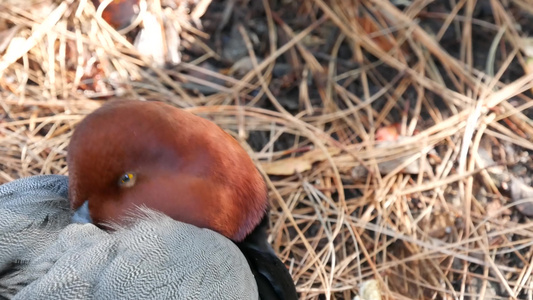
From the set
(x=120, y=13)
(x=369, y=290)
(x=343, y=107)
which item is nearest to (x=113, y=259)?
(x=369, y=290)

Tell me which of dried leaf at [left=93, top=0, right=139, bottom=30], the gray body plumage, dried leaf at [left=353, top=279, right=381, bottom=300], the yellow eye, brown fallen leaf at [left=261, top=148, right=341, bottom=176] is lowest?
dried leaf at [left=353, top=279, right=381, bottom=300]

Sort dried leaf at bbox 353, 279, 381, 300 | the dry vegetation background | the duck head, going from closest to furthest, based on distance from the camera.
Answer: the duck head, dried leaf at bbox 353, 279, 381, 300, the dry vegetation background

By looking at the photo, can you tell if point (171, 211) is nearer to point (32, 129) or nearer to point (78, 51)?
point (32, 129)

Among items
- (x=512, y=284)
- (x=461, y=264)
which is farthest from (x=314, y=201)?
(x=512, y=284)

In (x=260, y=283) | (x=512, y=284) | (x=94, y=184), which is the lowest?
(x=512, y=284)

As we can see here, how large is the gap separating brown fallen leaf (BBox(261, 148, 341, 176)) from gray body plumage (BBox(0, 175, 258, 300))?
824 mm

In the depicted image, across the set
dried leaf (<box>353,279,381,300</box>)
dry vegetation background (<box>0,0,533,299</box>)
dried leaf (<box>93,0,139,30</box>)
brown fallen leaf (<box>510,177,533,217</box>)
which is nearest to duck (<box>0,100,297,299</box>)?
dried leaf (<box>353,279,381,300</box>)

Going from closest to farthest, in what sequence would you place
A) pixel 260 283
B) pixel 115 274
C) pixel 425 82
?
pixel 115 274 → pixel 260 283 → pixel 425 82

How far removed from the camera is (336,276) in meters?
2.07

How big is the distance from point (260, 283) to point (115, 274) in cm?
51

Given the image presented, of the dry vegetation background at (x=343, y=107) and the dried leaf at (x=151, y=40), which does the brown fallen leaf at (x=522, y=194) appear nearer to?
the dry vegetation background at (x=343, y=107)

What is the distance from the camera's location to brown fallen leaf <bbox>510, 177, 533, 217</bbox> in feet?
7.16

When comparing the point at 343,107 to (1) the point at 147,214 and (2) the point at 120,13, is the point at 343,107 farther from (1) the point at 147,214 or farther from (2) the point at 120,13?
(1) the point at 147,214

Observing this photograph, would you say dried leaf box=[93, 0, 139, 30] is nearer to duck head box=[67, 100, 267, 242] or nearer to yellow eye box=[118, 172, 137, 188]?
duck head box=[67, 100, 267, 242]
